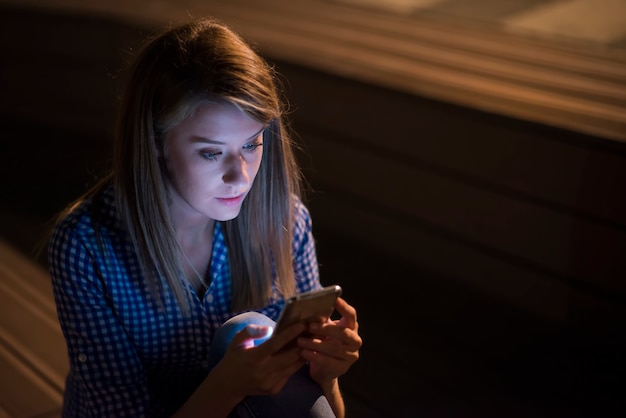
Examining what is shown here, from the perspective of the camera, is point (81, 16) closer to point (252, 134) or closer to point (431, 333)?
point (431, 333)

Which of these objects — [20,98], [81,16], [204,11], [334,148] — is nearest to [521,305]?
[334,148]

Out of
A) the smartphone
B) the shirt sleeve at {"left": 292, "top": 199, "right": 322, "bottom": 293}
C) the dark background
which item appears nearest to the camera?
the smartphone

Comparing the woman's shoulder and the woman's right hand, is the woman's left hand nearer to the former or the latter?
the woman's right hand

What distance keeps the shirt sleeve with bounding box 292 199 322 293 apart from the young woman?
10 centimetres

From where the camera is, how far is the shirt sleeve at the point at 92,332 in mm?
1222

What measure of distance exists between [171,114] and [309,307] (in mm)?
335

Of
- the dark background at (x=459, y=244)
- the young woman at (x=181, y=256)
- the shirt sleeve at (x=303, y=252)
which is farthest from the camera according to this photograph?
the dark background at (x=459, y=244)

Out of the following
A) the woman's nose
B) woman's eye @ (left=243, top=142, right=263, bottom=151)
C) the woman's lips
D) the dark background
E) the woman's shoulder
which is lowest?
the dark background

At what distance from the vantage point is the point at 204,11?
3.00m

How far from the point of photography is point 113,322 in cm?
125

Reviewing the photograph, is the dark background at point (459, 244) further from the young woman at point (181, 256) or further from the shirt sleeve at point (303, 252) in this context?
the young woman at point (181, 256)

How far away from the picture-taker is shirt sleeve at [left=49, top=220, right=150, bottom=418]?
1222 millimetres

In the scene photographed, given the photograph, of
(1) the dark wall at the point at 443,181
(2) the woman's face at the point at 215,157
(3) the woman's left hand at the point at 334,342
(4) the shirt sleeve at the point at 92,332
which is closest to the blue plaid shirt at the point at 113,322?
(4) the shirt sleeve at the point at 92,332

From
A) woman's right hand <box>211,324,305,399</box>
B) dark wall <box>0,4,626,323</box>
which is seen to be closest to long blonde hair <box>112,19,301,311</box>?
woman's right hand <box>211,324,305,399</box>
